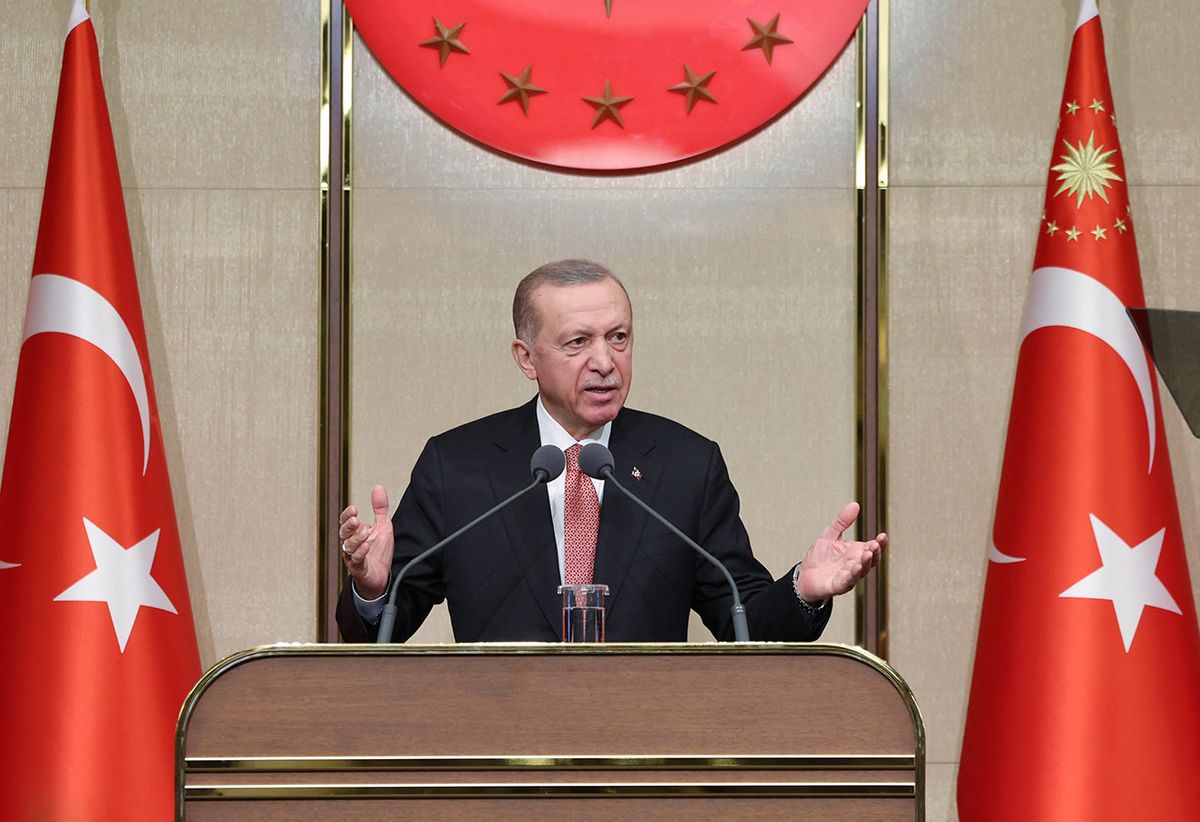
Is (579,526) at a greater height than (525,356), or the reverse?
(525,356)

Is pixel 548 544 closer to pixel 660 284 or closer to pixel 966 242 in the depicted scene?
pixel 660 284

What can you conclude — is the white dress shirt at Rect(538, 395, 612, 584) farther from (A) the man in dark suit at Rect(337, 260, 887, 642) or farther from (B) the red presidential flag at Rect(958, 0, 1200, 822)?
(B) the red presidential flag at Rect(958, 0, 1200, 822)

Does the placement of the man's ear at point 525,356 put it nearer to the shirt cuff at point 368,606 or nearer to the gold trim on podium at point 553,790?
the shirt cuff at point 368,606

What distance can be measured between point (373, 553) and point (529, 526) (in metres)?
0.44

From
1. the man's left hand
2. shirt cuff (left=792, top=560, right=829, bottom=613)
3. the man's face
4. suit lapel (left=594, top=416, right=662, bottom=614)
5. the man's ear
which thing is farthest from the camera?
the man's ear

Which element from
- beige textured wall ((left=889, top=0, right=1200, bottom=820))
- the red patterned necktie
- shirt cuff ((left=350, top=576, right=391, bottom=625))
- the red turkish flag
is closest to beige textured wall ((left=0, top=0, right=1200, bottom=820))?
beige textured wall ((left=889, top=0, right=1200, bottom=820))

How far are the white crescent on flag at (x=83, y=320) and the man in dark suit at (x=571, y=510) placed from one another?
790mm

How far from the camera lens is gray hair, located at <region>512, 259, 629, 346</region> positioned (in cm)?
253

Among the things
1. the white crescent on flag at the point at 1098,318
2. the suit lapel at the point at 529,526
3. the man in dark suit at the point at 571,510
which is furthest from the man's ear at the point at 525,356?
the white crescent on flag at the point at 1098,318

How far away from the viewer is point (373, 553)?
2037 mm

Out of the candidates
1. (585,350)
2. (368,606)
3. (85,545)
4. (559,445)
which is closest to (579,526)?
(559,445)

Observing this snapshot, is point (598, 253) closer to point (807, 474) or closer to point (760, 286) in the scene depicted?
point (760, 286)

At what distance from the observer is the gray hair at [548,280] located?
2531mm

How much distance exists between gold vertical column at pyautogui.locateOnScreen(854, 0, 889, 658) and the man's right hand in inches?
59.3
